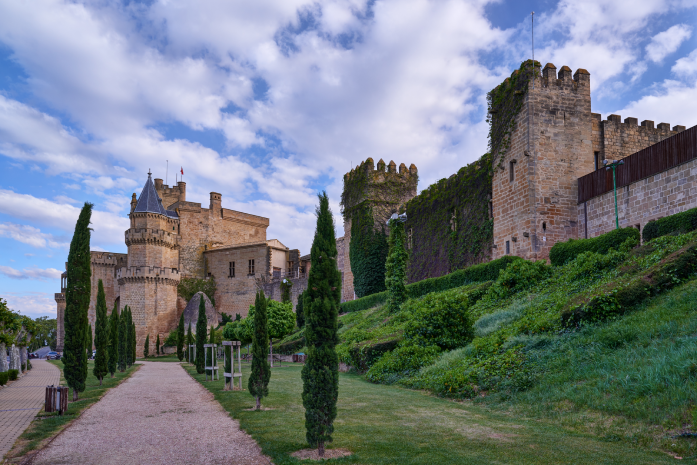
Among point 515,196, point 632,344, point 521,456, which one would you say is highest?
point 515,196

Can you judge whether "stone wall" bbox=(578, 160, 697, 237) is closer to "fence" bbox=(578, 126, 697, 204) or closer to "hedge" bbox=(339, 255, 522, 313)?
"fence" bbox=(578, 126, 697, 204)

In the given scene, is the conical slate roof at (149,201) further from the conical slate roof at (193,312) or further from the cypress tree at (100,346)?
the cypress tree at (100,346)

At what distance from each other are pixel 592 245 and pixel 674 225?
253 centimetres

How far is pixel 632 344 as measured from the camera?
Result: 9.09m

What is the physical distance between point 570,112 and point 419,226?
1330 centimetres

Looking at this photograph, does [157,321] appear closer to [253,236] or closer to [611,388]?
[253,236]

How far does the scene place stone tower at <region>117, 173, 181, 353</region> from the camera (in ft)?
148

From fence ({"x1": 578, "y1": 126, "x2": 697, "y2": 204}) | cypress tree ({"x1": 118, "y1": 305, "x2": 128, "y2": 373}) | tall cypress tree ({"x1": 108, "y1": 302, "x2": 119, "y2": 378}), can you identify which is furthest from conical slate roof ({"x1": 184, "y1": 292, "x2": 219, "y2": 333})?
fence ({"x1": 578, "y1": 126, "x2": 697, "y2": 204})

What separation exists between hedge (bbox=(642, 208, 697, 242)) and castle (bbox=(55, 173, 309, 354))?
34.7 metres

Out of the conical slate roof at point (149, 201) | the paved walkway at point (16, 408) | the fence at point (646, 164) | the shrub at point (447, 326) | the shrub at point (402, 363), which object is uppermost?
the conical slate roof at point (149, 201)

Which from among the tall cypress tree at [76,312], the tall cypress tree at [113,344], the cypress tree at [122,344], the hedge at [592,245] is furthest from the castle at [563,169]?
the cypress tree at [122,344]

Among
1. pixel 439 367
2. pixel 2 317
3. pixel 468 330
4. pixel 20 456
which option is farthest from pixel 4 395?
pixel 468 330

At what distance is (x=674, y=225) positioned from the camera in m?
14.7

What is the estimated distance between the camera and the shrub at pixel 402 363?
14.0 m
